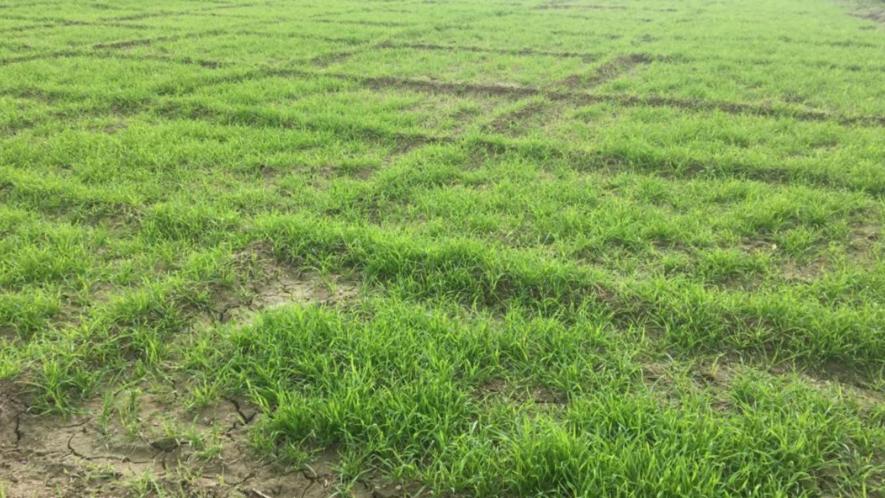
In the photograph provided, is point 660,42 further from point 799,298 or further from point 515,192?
point 799,298

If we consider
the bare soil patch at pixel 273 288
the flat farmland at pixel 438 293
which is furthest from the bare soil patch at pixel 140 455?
the bare soil patch at pixel 273 288

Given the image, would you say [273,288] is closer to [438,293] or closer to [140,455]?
[438,293]

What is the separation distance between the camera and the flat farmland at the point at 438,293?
2453mm

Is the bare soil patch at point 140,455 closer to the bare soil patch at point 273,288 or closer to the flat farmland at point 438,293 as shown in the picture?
the flat farmland at point 438,293

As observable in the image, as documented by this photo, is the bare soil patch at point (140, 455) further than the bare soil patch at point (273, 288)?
No

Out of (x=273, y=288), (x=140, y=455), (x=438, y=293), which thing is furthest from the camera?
(x=273, y=288)

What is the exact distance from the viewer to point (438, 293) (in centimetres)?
366

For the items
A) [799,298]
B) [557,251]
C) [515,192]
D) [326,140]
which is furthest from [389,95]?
[799,298]

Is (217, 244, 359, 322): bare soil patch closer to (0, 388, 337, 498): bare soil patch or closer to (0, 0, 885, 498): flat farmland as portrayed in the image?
(0, 0, 885, 498): flat farmland

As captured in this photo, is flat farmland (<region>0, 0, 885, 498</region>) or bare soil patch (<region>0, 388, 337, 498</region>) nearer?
bare soil patch (<region>0, 388, 337, 498</region>)

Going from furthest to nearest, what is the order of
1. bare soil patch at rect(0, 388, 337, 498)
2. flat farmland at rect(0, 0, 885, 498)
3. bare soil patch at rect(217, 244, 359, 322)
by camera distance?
bare soil patch at rect(217, 244, 359, 322) < flat farmland at rect(0, 0, 885, 498) < bare soil patch at rect(0, 388, 337, 498)

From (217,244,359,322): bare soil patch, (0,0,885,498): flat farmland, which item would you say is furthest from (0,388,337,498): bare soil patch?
(217,244,359,322): bare soil patch

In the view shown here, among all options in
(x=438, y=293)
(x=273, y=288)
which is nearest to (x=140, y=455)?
(x=273, y=288)

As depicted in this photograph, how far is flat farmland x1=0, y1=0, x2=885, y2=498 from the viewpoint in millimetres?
2453
